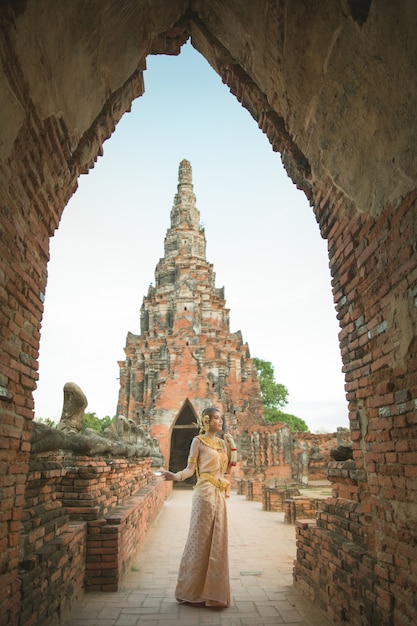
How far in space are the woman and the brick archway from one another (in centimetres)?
92

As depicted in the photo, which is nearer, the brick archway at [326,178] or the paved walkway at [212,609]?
the brick archway at [326,178]

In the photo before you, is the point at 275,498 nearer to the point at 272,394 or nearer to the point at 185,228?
the point at 185,228

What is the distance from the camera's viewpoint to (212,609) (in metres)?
3.98

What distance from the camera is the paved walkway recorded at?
3.74 metres

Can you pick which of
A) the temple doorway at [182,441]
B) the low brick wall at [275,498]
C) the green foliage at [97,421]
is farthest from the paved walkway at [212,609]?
the green foliage at [97,421]

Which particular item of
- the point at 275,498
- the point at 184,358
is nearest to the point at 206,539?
the point at 275,498

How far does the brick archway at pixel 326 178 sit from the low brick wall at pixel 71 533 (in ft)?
1.21

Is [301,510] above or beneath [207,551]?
beneath

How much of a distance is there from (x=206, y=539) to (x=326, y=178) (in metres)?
3.51

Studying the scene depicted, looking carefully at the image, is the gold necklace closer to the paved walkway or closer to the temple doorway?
the paved walkway

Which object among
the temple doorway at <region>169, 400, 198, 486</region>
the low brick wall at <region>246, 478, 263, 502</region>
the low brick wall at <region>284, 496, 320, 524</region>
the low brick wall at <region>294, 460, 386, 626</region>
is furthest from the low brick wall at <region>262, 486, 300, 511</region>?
the temple doorway at <region>169, 400, 198, 486</region>

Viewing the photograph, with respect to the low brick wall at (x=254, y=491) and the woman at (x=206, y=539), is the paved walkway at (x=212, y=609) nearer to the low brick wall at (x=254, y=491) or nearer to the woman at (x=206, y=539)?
the woman at (x=206, y=539)

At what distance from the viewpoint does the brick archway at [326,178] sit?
2.76 m

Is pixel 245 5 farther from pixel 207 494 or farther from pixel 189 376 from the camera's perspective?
pixel 189 376
